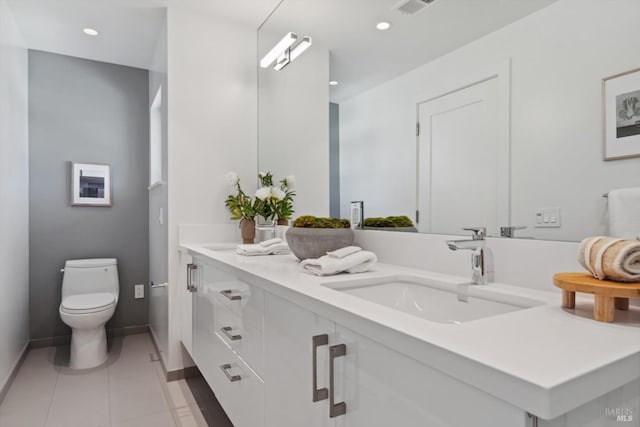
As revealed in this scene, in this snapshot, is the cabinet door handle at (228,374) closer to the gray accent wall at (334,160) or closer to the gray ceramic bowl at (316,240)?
the gray ceramic bowl at (316,240)

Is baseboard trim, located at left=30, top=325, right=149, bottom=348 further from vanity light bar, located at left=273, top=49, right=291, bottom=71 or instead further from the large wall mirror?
vanity light bar, located at left=273, top=49, right=291, bottom=71

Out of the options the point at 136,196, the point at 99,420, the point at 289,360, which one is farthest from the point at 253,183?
the point at 289,360

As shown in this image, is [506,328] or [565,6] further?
[565,6]

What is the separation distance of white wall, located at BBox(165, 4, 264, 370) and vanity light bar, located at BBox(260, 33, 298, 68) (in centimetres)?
14

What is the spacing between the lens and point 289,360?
98cm

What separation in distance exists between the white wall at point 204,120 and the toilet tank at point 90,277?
1033 mm

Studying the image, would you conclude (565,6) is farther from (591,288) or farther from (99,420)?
(99,420)

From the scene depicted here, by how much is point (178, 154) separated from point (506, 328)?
7.17 feet

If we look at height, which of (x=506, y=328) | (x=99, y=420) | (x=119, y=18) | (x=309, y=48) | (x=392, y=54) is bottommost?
(x=99, y=420)

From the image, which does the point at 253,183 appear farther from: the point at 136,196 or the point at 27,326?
the point at 27,326

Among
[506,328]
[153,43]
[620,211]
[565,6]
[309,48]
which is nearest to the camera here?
[506,328]

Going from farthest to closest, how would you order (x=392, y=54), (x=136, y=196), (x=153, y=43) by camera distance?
(x=136, y=196) → (x=153, y=43) → (x=392, y=54)

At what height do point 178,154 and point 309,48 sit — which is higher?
point 309,48

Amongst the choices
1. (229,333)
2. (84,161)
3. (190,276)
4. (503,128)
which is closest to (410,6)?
(503,128)
